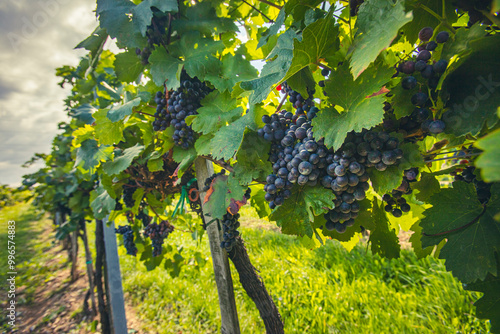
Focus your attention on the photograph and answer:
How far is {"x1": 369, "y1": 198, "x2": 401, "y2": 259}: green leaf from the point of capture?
931mm

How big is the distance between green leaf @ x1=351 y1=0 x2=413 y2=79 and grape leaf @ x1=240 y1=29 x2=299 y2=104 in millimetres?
190

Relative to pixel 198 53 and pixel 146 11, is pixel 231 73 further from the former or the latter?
pixel 146 11

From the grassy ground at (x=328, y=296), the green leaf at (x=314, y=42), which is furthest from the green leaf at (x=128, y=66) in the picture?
the grassy ground at (x=328, y=296)

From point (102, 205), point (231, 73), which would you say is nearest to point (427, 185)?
point (231, 73)

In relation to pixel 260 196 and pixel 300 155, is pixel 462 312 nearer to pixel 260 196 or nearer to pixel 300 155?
pixel 260 196

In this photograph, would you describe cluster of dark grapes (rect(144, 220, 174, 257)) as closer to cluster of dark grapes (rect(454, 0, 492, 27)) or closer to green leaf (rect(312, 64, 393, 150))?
green leaf (rect(312, 64, 393, 150))

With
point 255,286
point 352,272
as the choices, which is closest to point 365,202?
point 255,286

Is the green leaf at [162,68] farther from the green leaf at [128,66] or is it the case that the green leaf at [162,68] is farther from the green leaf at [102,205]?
the green leaf at [102,205]

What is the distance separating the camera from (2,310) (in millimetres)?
5035

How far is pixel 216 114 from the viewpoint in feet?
3.94

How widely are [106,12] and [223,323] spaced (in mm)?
1789

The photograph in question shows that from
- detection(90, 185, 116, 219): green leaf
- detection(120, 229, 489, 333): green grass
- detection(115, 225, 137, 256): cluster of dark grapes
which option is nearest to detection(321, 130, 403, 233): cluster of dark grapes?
detection(90, 185, 116, 219): green leaf

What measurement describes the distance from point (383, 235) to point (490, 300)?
0.31 meters

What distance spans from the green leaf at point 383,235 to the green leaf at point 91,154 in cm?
165
